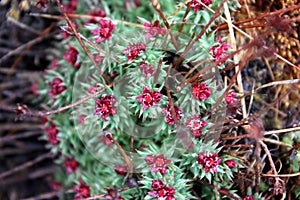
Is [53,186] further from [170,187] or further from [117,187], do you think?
[170,187]

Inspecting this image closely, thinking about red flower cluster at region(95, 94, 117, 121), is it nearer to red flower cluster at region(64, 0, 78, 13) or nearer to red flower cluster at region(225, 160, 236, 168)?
red flower cluster at region(225, 160, 236, 168)

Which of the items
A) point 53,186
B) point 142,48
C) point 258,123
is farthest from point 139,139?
point 53,186

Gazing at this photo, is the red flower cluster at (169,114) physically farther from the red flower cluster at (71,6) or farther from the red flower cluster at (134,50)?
the red flower cluster at (71,6)

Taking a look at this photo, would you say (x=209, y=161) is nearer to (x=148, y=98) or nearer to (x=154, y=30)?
(x=148, y=98)

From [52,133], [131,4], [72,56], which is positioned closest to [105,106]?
[72,56]

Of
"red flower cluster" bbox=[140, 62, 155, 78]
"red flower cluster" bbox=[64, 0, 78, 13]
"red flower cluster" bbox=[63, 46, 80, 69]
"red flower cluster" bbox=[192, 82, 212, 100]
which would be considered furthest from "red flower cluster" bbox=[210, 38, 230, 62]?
"red flower cluster" bbox=[64, 0, 78, 13]

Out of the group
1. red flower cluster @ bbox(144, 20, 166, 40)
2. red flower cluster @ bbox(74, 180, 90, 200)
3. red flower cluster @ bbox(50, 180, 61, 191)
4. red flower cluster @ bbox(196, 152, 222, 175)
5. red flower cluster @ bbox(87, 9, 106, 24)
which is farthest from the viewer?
red flower cluster @ bbox(50, 180, 61, 191)
